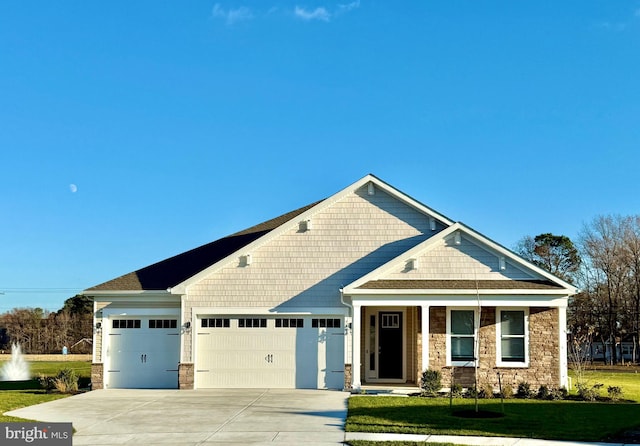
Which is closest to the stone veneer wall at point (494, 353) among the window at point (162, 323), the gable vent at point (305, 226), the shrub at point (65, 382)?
the gable vent at point (305, 226)

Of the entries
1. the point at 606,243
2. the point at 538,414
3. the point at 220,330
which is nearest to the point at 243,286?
the point at 220,330

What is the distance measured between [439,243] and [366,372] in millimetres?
4680

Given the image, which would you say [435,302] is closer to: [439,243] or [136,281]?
[439,243]

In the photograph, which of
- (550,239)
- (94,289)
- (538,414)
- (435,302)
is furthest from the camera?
(550,239)

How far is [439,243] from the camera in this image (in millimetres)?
20312

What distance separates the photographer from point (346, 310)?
20.5 m

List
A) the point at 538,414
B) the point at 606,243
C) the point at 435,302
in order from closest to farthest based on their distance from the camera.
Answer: the point at 538,414 < the point at 435,302 < the point at 606,243

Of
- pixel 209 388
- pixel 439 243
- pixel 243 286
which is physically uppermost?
pixel 439 243

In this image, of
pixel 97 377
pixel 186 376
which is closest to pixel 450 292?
pixel 186 376

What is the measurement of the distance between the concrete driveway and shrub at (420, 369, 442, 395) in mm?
2122

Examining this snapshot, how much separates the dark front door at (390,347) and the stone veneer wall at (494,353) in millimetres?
1609

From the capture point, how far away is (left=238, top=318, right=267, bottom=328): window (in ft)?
68.5

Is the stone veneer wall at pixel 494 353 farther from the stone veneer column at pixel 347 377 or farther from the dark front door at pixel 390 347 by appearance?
the stone veneer column at pixel 347 377

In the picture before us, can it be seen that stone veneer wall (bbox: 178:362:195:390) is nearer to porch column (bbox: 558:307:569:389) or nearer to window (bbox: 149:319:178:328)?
window (bbox: 149:319:178:328)
